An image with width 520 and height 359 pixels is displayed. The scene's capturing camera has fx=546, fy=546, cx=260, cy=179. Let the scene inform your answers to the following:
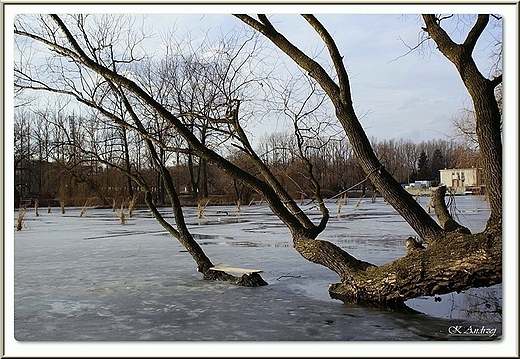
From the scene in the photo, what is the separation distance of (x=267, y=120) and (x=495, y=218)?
9.40ft

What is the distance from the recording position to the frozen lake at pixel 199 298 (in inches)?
134

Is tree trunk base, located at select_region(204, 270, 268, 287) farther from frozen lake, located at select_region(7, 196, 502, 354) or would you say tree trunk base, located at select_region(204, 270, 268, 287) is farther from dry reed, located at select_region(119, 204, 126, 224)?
dry reed, located at select_region(119, 204, 126, 224)

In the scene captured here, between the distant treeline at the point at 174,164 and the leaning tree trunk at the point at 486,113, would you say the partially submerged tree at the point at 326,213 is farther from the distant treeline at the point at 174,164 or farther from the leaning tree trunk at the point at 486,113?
the distant treeline at the point at 174,164

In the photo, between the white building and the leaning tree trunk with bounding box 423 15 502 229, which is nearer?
the leaning tree trunk with bounding box 423 15 502 229

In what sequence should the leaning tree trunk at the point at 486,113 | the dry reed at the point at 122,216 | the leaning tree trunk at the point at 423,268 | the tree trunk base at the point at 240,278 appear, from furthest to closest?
1. the dry reed at the point at 122,216
2. the tree trunk base at the point at 240,278
3. the leaning tree trunk at the point at 486,113
4. the leaning tree trunk at the point at 423,268

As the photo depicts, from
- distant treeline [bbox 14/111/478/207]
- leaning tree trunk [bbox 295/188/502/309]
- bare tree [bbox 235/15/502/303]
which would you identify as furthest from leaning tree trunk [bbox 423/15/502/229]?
distant treeline [bbox 14/111/478/207]

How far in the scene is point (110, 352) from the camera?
3.25 m

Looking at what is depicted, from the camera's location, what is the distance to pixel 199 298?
424cm

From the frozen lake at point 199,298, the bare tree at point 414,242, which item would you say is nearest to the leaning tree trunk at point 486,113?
the bare tree at point 414,242

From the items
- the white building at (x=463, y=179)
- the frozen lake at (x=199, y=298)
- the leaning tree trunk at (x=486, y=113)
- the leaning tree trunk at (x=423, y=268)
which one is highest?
the leaning tree trunk at (x=486, y=113)

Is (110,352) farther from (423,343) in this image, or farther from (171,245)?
(171,245)

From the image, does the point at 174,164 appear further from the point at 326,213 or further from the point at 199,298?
the point at 199,298

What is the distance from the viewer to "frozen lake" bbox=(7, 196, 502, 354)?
3.41 m

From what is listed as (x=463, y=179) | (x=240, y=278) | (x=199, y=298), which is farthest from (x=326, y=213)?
(x=199, y=298)
